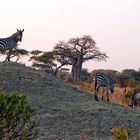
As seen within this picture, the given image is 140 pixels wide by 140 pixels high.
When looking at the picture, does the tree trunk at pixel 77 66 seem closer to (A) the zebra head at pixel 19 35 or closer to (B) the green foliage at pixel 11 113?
(A) the zebra head at pixel 19 35

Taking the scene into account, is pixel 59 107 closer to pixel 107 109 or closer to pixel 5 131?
pixel 107 109

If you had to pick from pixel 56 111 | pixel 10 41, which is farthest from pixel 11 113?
pixel 10 41

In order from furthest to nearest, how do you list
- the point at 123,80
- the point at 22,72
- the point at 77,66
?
the point at 77,66 < the point at 123,80 < the point at 22,72

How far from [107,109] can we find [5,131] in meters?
8.73

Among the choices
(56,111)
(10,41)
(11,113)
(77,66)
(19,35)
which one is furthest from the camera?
(77,66)

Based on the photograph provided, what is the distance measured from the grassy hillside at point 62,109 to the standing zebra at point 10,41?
692mm

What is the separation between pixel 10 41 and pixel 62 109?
633 centimetres

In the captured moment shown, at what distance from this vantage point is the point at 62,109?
14.7 meters

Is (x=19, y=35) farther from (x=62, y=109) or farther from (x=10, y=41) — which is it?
(x=62, y=109)

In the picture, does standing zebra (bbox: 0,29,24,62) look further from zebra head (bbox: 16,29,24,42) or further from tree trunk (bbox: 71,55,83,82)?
tree trunk (bbox: 71,55,83,82)

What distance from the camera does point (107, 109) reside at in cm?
1515

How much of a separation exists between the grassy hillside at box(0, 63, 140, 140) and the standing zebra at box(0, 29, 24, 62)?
69 cm

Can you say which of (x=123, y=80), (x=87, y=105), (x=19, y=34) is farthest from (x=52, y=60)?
(x=87, y=105)

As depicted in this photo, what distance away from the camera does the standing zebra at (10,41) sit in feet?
65.1
